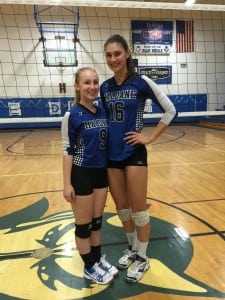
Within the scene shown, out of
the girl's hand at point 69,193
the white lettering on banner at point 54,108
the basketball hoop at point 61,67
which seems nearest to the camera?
the girl's hand at point 69,193

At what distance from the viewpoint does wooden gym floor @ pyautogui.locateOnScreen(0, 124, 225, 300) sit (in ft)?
5.87

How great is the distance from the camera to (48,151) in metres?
6.45

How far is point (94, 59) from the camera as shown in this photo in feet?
35.4

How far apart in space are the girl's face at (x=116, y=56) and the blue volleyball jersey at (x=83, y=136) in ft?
0.96

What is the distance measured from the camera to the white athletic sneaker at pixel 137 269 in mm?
1861

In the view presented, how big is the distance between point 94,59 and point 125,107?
952 cm

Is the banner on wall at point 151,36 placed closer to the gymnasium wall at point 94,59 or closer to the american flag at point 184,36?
the gymnasium wall at point 94,59

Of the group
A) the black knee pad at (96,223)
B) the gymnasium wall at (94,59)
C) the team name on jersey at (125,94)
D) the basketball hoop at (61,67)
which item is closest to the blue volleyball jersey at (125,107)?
the team name on jersey at (125,94)

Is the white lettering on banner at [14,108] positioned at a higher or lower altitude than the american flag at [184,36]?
lower

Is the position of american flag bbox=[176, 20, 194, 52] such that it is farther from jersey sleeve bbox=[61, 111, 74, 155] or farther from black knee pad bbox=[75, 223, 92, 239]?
black knee pad bbox=[75, 223, 92, 239]

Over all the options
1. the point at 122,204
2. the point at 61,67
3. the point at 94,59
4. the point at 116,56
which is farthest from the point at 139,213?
the point at 94,59

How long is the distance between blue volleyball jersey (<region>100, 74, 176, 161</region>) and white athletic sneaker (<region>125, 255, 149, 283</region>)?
679 millimetres

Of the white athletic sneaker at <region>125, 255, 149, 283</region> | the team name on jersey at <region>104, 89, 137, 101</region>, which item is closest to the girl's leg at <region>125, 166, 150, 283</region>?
the white athletic sneaker at <region>125, 255, 149, 283</region>

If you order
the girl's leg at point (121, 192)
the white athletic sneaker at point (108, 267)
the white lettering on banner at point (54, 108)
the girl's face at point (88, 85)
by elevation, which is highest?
the girl's face at point (88, 85)
